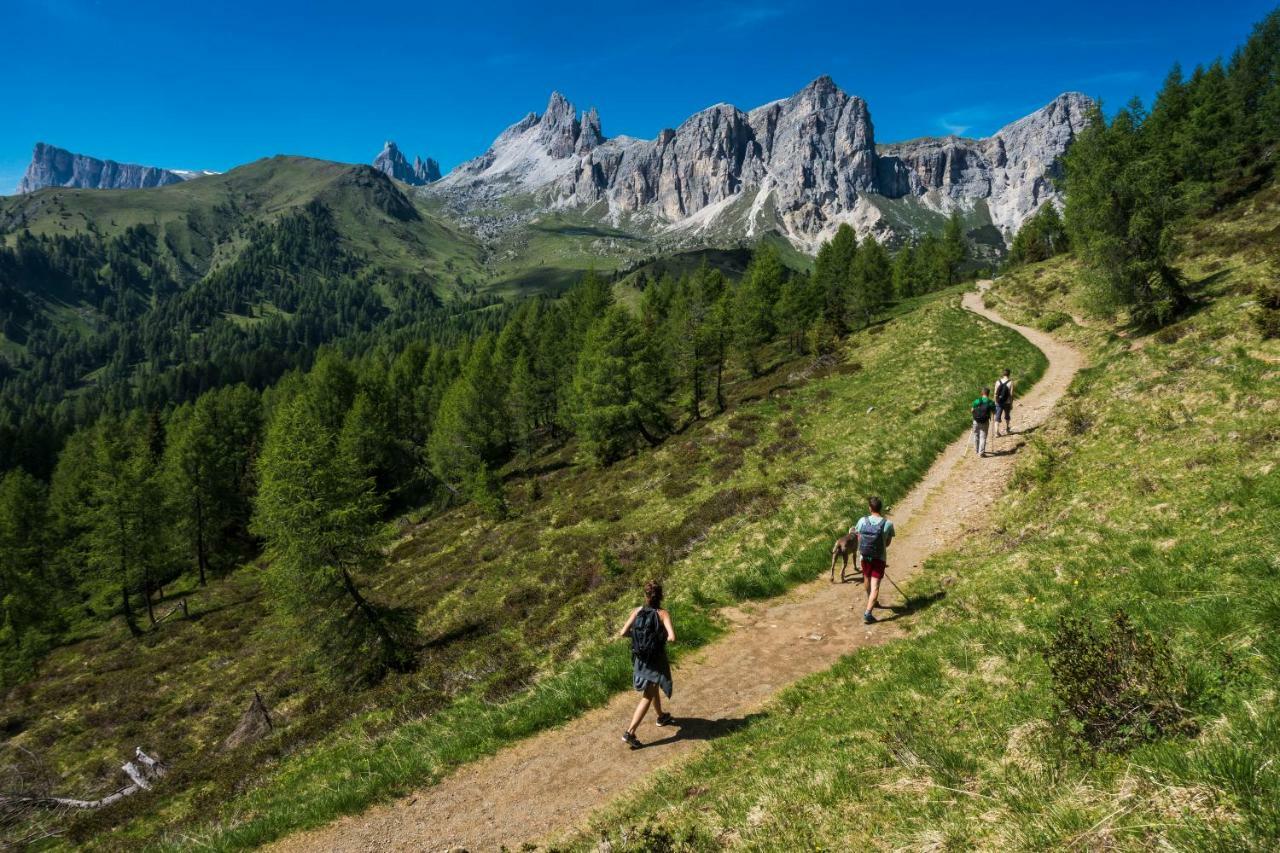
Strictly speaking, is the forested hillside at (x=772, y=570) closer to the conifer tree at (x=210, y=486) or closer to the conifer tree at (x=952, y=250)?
the conifer tree at (x=210, y=486)

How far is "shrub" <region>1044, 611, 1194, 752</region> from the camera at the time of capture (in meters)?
5.35

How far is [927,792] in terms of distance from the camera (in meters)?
5.84

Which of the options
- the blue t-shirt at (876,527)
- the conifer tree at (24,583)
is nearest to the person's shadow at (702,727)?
the blue t-shirt at (876,527)

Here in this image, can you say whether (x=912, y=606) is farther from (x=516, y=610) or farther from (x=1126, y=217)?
(x=1126, y=217)

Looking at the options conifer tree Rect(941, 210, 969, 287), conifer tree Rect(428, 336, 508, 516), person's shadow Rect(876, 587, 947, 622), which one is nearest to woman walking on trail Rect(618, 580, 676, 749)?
person's shadow Rect(876, 587, 947, 622)

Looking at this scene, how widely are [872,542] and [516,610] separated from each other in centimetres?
1654

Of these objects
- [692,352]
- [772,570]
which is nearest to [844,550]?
[772,570]

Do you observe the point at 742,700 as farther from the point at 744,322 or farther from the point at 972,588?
the point at 744,322

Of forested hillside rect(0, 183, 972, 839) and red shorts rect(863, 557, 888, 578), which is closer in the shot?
red shorts rect(863, 557, 888, 578)

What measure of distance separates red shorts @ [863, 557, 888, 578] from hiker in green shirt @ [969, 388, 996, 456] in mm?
11257

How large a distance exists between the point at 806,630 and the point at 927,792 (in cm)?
748

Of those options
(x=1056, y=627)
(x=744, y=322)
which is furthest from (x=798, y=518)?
(x=744, y=322)

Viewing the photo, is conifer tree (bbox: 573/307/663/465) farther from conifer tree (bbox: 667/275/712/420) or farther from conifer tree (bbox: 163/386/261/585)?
conifer tree (bbox: 163/386/261/585)

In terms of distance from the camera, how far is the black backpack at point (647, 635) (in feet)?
32.0
